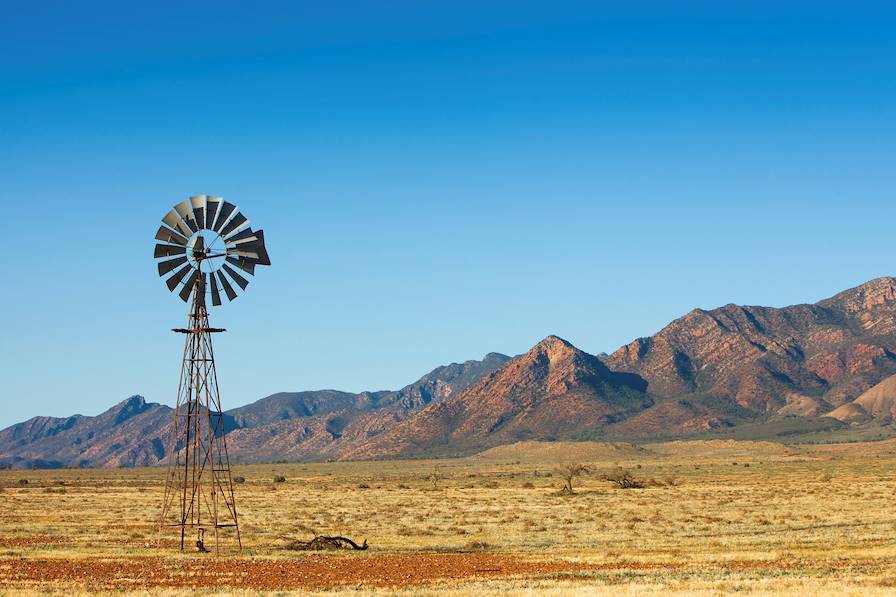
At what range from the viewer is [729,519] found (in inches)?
1783

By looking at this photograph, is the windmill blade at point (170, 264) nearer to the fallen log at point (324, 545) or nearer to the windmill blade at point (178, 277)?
the windmill blade at point (178, 277)

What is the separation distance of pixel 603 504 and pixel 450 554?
1056 inches

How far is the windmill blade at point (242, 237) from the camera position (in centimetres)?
3450

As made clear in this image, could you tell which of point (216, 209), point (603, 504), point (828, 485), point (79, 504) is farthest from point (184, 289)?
point (828, 485)

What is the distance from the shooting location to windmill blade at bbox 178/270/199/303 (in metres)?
34.1

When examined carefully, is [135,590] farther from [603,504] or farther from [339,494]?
[339,494]

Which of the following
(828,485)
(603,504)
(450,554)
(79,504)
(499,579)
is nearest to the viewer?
(499,579)

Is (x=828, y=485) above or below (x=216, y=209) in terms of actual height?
below

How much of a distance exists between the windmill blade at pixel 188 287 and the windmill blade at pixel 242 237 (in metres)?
1.43

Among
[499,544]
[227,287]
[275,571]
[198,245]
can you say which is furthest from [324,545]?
[198,245]

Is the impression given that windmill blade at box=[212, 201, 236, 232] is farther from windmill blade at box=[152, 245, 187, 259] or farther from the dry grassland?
the dry grassland

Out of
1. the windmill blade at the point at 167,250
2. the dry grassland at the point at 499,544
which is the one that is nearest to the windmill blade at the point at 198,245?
the windmill blade at the point at 167,250

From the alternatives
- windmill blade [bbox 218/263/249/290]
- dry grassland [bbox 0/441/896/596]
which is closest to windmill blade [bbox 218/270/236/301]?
windmill blade [bbox 218/263/249/290]

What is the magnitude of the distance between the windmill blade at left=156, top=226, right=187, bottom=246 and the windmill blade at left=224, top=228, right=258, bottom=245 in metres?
1.42
